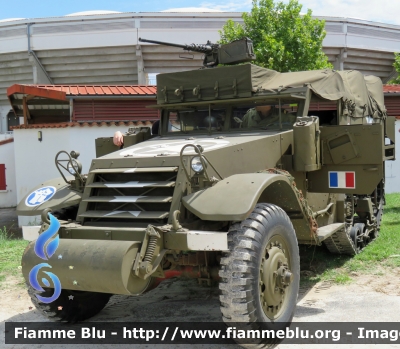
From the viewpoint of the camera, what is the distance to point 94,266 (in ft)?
12.0

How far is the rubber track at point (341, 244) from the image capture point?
6220mm

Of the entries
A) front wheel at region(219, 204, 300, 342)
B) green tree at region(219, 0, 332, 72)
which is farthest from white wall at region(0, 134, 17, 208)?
front wheel at region(219, 204, 300, 342)

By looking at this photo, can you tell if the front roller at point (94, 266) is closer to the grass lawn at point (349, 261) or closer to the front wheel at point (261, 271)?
the front wheel at point (261, 271)

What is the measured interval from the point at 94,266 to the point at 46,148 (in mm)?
9612

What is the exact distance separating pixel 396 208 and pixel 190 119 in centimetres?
605

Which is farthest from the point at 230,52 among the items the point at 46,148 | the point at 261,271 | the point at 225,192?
the point at 46,148

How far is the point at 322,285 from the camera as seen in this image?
5676 mm

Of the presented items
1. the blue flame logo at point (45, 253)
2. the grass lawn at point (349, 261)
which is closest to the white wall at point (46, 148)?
the grass lawn at point (349, 261)

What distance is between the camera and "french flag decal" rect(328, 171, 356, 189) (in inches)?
221

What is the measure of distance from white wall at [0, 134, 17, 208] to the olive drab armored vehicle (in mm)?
9972

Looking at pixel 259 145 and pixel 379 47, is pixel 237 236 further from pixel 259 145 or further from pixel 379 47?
pixel 379 47

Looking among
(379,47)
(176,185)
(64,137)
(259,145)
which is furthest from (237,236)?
(379,47)

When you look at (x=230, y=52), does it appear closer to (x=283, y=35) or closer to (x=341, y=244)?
(x=341, y=244)

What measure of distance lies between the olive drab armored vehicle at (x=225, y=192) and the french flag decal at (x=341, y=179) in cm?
1
